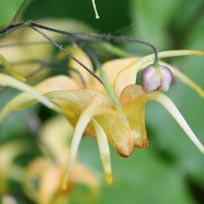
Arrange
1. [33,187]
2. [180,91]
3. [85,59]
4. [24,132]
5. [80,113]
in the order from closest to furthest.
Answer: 1. [80,113]
2. [85,59]
3. [33,187]
4. [24,132]
5. [180,91]

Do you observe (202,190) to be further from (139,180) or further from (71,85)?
(71,85)

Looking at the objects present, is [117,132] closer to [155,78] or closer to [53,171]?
[155,78]

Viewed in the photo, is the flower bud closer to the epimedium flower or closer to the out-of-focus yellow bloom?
the epimedium flower

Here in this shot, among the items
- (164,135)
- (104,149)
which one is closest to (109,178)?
(104,149)

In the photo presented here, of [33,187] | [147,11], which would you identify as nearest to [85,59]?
[33,187]

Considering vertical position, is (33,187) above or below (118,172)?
above

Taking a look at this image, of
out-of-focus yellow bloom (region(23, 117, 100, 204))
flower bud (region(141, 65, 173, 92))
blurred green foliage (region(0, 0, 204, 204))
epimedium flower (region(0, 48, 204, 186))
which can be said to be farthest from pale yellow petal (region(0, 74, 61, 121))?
blurred green foliage (region(0, 0, 204, 204))
